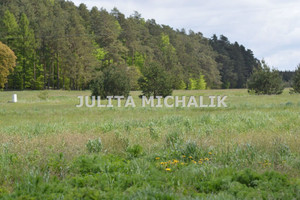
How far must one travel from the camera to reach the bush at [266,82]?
4128 cm

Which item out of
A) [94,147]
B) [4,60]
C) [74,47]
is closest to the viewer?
[94,147]

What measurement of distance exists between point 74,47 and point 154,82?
35581 mm

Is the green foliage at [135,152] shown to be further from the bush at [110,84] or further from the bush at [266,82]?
the bush at [266,82]

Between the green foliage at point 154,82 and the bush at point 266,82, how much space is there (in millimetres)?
14033

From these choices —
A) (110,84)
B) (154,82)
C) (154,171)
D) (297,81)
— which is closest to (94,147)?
(154,171)

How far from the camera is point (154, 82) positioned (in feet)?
113

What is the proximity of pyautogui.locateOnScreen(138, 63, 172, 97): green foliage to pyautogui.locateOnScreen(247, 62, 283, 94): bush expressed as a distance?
14.0 metres

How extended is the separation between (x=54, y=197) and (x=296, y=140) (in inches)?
259

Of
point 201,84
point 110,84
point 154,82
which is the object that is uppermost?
point 201,84

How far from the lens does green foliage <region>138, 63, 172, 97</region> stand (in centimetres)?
3431

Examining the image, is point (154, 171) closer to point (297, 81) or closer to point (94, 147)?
point (94, 147)

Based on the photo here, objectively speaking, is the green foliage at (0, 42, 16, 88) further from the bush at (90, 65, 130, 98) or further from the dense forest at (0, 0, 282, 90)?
the bush at (90, 65, 130, 98)

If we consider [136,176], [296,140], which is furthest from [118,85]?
[136,176]

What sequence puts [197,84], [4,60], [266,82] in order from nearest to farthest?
[266,82], [4,60], [197,84]
